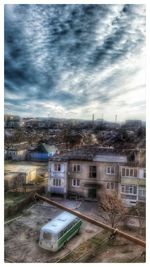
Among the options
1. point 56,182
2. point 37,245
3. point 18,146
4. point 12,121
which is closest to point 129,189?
point 56,182

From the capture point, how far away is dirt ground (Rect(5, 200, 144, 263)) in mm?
2520

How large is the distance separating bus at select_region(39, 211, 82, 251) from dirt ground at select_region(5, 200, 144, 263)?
0.14ft

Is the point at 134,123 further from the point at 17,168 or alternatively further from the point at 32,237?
the point at 32,237

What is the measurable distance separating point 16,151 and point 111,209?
3.10ft

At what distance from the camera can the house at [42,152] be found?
2.71 meters

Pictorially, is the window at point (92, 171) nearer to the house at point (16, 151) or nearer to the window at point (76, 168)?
the window at point (76, 168)

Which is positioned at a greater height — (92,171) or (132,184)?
(92,171)

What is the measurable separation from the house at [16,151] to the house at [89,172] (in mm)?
248

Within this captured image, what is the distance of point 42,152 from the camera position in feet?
8.89

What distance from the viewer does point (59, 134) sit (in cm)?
271

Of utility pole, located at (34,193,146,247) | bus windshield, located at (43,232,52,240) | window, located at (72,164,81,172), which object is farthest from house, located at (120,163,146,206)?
bus windshield, located at (43,232,52,240)

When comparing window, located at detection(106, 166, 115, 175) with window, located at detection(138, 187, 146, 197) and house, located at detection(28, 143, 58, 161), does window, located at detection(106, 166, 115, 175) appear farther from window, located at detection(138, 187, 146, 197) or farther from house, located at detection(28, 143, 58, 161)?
house, located at detection(28, 143, 58, 161)

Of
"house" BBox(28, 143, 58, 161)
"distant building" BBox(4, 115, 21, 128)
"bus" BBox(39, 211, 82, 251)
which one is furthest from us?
"house" BBox(28, 143, 58, 161)
